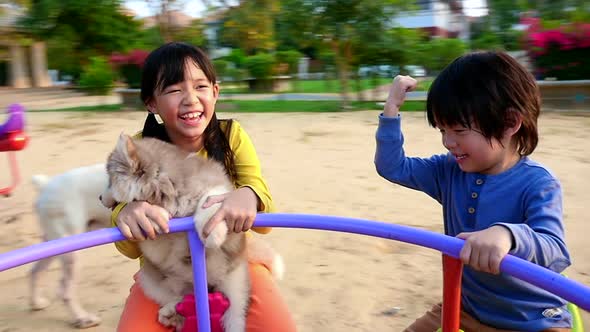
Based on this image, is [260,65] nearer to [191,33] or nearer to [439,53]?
[191,33]

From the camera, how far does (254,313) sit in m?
1.87

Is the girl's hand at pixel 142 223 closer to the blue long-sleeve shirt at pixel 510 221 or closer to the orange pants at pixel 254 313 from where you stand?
the orange pants at pixel 254 313

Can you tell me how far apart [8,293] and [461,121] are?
10.2 feet

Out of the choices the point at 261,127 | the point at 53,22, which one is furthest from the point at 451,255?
the point at 53,22

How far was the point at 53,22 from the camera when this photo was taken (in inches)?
833

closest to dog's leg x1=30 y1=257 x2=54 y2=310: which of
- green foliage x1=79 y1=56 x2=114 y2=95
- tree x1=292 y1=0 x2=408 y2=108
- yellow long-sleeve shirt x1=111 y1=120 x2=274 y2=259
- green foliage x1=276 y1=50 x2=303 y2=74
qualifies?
yellow long-sleeve shirt x1=111 y1=120 x2=274 y2=259

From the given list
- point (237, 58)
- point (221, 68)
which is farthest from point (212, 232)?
point (237, 58)

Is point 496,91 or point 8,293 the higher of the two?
point 496,91

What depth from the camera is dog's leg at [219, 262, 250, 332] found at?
1.80m

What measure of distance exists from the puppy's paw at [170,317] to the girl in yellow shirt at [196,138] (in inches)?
0.8

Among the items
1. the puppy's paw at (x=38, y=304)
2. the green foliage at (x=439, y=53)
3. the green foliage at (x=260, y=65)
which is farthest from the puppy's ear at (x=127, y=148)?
the green foliage at (x=260, y=65)

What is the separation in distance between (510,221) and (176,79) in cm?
120

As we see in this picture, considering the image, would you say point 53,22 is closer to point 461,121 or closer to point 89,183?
point 89,183

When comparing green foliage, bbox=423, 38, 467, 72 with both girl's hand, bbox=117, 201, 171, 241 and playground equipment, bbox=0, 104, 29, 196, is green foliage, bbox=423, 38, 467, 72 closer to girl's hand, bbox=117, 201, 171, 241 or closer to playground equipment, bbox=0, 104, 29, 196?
playground equipment, bbox=0, 104, 29, 196
